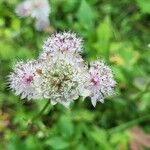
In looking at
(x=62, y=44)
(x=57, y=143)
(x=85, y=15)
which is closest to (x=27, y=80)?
(x=62, y=44)

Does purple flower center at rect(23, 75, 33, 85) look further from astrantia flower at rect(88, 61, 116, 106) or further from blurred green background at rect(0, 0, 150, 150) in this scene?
blurred green background at rect(0, 0, 150, 150)

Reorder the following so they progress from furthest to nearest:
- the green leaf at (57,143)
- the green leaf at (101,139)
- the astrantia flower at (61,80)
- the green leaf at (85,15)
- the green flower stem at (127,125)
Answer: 1. the green leaf at (85,15)
2. the green flower stem at (127,125)
3. the green leaf at (101,139)
4. the green leaf at (57,143)
5. the astrantia flower at (61,80)

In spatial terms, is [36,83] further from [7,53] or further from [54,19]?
[54,19]

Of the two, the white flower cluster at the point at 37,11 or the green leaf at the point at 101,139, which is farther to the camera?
the white flower cluster at the point at 37,11

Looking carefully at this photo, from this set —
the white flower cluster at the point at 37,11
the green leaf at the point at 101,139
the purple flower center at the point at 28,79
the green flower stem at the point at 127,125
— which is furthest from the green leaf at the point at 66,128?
the purple flower center at the point at 28,79

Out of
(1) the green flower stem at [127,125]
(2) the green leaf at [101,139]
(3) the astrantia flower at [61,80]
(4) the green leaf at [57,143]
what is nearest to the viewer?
(3) the astrantia flower at [61,80]

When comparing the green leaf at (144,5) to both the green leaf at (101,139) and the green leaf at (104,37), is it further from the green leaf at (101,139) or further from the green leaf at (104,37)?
the green leaf at (101,139)

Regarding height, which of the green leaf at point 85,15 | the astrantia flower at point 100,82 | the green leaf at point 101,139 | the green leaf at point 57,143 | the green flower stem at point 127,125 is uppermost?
the green leaf at point 85,15

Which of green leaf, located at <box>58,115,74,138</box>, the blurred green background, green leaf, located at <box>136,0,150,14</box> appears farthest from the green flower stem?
green leaf, located at <box>136,0,150,14</box>
